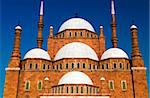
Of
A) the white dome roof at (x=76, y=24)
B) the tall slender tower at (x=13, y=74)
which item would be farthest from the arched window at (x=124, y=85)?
the tall slender tower at (x=13, y=74)

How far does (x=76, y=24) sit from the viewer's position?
107 feet

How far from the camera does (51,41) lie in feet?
101

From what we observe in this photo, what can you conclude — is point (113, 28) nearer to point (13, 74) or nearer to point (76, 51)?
point (76, 51)

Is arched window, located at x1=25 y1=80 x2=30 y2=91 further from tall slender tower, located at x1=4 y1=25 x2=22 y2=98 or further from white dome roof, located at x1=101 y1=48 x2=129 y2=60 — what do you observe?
white dome roof, located at x1=101 y1=48 x2=129 y2=60

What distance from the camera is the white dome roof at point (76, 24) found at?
3228 centimetres

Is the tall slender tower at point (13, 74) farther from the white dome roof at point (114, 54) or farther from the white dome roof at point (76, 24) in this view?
the white dome roof at point (114, 54)

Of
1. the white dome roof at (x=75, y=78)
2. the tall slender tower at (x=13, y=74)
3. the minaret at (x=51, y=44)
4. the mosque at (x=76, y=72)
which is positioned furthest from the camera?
the minaret at (x=51, y=44)

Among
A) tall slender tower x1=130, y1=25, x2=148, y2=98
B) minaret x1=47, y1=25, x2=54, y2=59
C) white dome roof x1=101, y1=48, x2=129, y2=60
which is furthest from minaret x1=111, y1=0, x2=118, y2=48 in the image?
minaret x1=47, y1=25, x2=54, y2=59

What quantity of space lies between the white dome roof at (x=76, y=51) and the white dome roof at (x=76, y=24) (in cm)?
315

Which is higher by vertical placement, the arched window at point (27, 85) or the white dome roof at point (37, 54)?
the white dome roof at point (37, 54)

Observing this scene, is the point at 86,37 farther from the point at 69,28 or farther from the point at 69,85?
the point at 69,85

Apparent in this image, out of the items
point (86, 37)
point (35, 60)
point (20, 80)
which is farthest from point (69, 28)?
point (20, 80)

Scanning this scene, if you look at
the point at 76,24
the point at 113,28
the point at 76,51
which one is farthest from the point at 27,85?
the point at 113,28

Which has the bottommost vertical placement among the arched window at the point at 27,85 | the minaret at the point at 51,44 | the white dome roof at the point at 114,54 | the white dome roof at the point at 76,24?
the arched window at the point at 27,85
